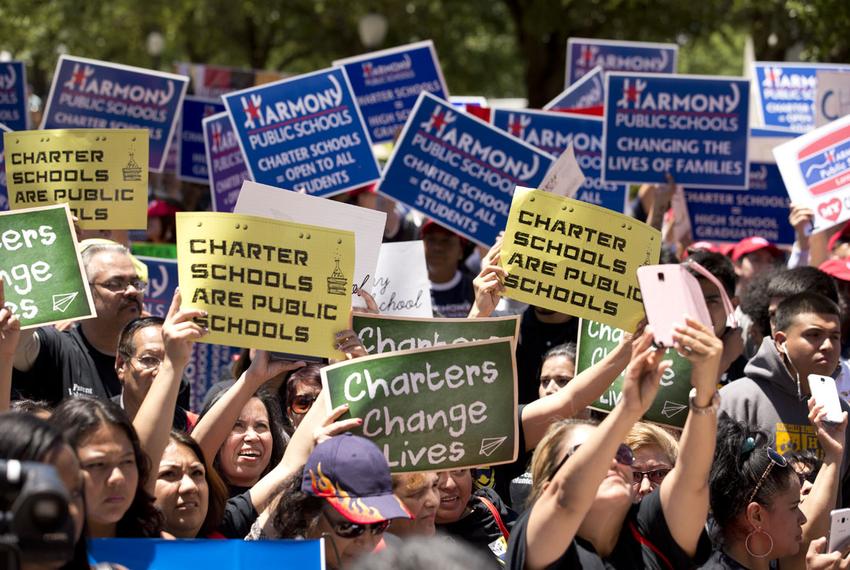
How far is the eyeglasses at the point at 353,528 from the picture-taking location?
4145mm

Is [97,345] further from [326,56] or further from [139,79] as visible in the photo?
[326,56]

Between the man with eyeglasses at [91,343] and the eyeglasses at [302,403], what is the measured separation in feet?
2.76

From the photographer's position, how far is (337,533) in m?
4.19

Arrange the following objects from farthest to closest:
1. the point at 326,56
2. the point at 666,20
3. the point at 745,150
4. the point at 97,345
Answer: the point at 326,56 → the point at 666,20 → the point at 745,150 → the point at 97,345

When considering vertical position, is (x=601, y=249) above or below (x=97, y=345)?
above

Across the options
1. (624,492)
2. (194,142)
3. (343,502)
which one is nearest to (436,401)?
(343,502)

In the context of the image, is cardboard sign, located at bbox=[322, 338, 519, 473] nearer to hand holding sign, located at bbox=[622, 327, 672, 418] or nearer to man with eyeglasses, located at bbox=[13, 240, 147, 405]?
hand holding sign, located at bbox=[622, 327, 672, 418]

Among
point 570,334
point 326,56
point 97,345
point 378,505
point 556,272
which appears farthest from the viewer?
point 326,56

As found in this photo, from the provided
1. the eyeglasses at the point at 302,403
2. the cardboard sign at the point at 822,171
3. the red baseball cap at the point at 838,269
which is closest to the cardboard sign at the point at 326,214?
the eyeglasses at the point at 302,403

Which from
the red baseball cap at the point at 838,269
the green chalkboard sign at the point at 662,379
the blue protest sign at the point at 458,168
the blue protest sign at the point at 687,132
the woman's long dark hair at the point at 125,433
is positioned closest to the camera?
the woman's long dark hair at the point at 125,433

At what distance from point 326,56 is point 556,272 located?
2203 centimetres

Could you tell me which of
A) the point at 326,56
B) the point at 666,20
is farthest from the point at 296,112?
the point at 326,56

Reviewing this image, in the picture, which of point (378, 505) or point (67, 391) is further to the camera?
point (67, 391)

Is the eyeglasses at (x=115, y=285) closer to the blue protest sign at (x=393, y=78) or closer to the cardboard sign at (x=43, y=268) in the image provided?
the cardboard sign at (x=43, y=268)
